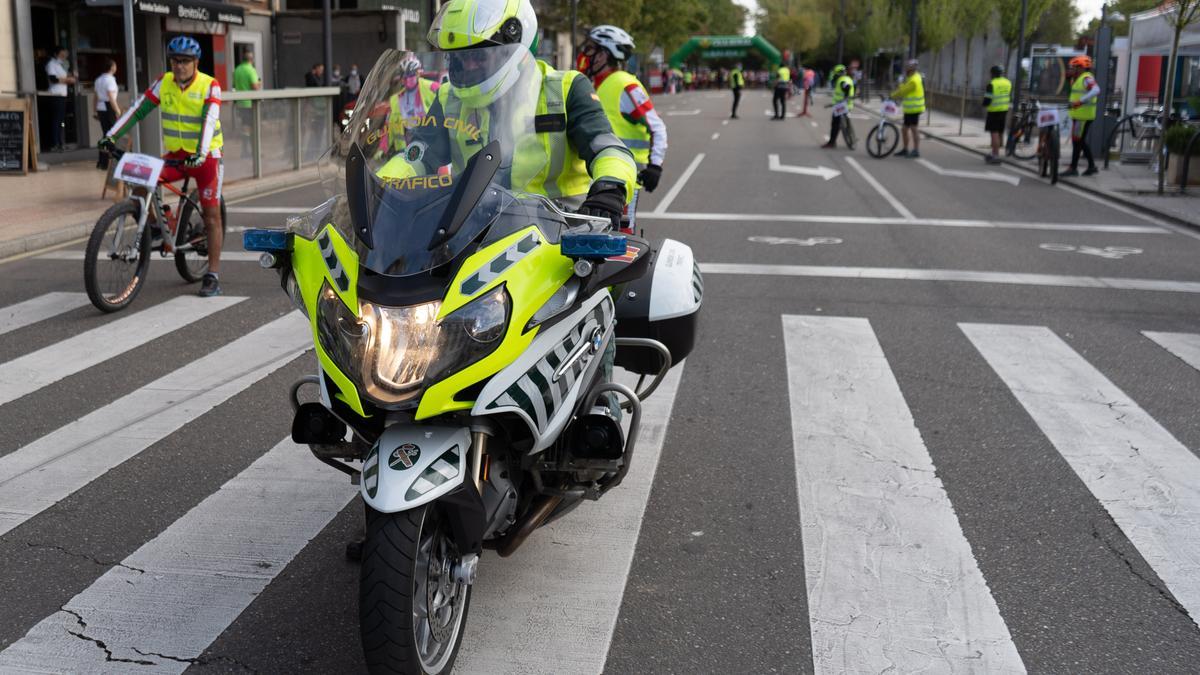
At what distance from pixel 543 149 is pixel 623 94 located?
412 cm

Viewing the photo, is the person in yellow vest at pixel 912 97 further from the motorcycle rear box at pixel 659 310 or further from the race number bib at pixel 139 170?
the motorcycle rear box at pixel 659 310

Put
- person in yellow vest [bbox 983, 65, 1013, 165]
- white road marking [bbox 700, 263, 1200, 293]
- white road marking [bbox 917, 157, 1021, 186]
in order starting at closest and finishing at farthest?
white road marking [bbox 700, 263, 1200, 293] → white road marking [bbox 917, 157, 1021, 186] → person in yellow vest [bbox 983, 65, 1013, 165]

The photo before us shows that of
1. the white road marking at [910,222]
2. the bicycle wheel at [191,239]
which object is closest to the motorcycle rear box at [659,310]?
the bicycle wheel at [191,239]

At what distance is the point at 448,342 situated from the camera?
3.30m

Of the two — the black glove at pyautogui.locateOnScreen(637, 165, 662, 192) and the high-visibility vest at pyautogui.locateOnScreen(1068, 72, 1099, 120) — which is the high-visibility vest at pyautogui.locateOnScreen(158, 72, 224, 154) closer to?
the black glove at pyautogui.locateOnScreen(637, 165, 662, 192)

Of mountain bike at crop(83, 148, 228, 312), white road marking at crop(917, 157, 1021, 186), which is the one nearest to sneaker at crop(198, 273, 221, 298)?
mountain bike at crop(83, 148, 228, 312)

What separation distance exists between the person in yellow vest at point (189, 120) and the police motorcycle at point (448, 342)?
528 centimetres

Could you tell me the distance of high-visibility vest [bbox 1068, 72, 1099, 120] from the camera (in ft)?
64.1

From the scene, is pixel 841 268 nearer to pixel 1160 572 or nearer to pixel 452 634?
pixel 1160 572

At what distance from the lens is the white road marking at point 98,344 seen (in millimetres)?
6777

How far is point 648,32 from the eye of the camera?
2803 inches

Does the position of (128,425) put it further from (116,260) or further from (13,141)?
(13,141)

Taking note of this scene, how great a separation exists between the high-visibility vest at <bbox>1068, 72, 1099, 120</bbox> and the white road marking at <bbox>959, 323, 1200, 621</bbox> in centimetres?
1286

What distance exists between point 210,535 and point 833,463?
269 centimetres
